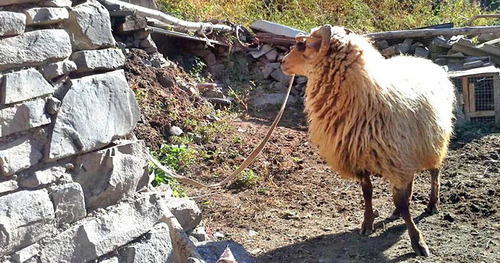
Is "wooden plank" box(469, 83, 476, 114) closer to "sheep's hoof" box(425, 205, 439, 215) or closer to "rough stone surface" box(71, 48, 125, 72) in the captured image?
"sheep's hoof" box(425, 205, 439, 215)

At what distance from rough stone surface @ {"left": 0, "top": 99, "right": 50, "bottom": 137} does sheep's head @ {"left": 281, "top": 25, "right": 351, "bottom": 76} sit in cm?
289

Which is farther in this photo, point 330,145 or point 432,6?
point 432,6

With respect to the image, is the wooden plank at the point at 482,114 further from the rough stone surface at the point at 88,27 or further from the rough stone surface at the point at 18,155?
the rough stone surface at the point at 18,155

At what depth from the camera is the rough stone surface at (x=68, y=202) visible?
135 inches

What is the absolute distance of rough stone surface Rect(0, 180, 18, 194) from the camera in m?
3.17

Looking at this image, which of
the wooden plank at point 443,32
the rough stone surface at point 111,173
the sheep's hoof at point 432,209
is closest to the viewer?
the rough stone surface at point 111,173

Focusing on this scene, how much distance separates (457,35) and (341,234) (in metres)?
5.35

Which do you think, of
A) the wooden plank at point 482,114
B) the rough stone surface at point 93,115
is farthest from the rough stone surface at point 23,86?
the wooden plank at point 482,114

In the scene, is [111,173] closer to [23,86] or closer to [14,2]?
[23,86]

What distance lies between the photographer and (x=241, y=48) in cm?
1052

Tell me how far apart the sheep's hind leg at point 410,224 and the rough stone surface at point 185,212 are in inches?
66.2

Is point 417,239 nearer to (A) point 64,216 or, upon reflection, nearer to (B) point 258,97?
(A) point 64,216

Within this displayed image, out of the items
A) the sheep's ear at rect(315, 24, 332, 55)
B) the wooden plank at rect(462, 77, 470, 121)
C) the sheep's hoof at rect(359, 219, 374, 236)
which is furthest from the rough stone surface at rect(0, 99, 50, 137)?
the wooden plank at rect(462, 77, 470, 121)

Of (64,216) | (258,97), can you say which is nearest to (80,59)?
(64,216)
